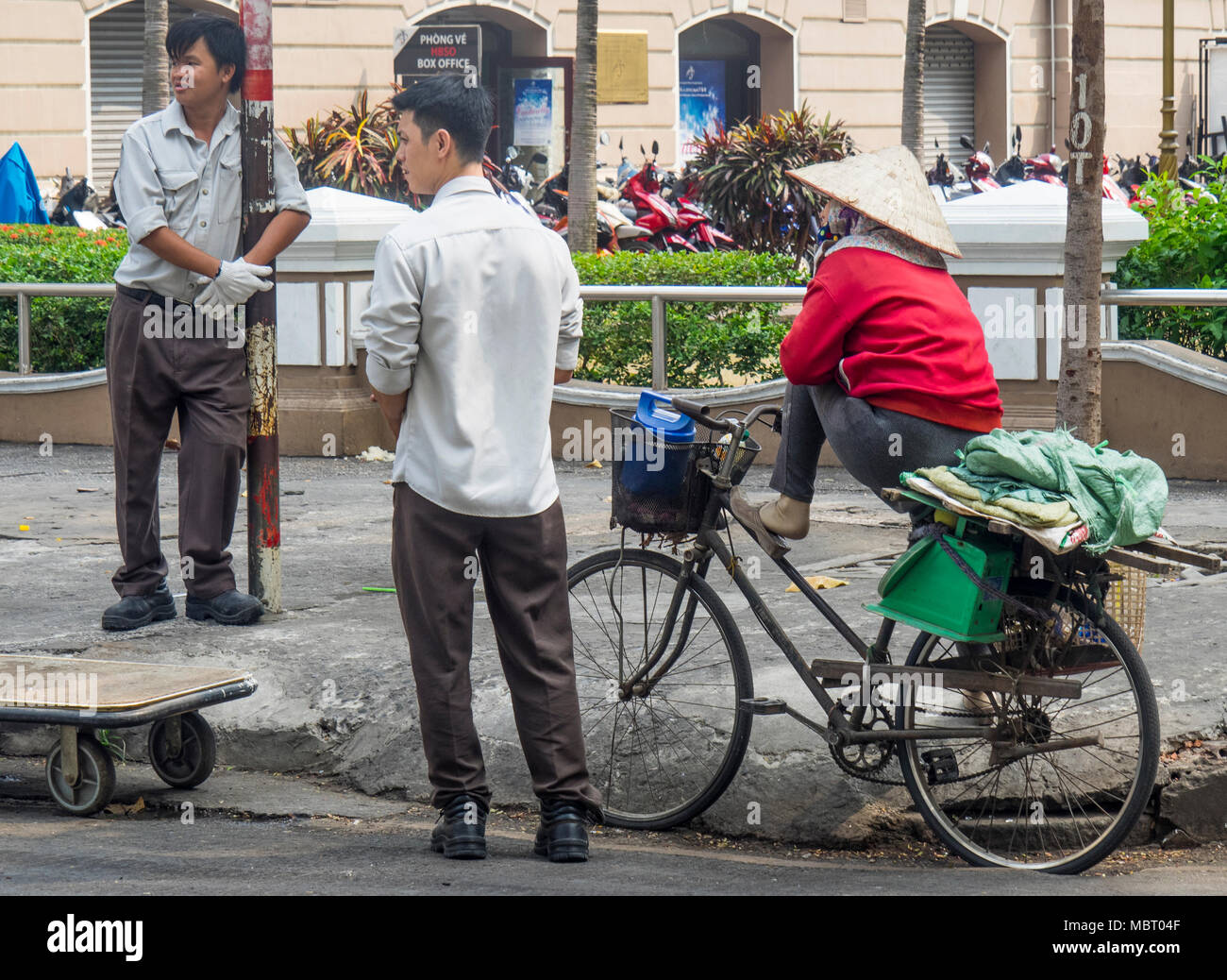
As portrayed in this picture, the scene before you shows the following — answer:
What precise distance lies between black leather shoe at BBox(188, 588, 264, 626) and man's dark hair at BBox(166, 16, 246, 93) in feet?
5.88

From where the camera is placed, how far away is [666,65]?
2780 cm

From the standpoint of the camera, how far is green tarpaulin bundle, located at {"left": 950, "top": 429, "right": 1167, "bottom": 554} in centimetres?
390

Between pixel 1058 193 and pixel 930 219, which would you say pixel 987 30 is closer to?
pixel 1058 193

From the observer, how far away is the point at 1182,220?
30.9 feet

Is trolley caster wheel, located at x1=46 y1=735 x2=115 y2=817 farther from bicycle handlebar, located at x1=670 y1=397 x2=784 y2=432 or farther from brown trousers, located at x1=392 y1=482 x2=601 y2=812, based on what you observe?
bicycle handlebar, located at x1=670 y1=397 x2=784 y2=432

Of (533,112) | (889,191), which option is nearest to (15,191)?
(533,112)

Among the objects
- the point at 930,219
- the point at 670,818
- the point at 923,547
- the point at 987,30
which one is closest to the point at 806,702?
the point at 670,818

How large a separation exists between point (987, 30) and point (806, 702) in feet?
91.2

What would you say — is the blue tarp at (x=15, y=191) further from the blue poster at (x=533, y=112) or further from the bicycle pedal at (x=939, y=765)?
the bicycle pedal at (x=939, y=765)

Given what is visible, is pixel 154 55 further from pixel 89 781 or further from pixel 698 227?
pixel 89 781

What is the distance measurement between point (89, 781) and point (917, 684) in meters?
2.29

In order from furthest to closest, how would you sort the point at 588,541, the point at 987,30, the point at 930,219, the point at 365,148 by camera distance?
the point at 987,30 → the point at 365,148 → the point at 588,541 → the point at 930,219

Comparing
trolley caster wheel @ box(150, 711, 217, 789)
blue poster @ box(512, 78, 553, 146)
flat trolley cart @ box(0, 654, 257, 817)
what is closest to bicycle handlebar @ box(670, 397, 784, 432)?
flat trolley cart @ box(0, 654, 257, 817)

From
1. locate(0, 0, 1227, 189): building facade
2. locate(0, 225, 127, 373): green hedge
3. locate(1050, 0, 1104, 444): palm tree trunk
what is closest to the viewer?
locate(1050, 0, 1104, 444): palm tree trunk
